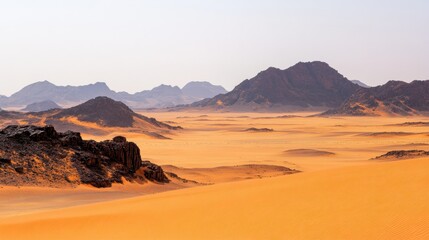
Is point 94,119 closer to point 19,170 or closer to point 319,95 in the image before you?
point 19,170

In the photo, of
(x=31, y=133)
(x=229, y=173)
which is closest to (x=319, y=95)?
(x=229, y=173)

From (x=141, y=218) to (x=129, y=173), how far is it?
40.5ft

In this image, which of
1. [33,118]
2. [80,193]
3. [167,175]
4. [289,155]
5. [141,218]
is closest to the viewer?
[141,218]

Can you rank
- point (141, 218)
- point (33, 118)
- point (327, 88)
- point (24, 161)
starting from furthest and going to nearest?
point (327, 88), point (33, 118), point (24, 161), point (141, 218)

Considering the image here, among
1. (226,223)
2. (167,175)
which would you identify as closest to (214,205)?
(226,223)

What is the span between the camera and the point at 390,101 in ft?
411

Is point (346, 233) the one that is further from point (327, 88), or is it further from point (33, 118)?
point (327, 88)

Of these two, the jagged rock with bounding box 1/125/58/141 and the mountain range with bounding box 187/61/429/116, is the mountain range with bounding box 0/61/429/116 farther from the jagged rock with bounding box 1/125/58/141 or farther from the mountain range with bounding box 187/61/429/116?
the jagged rock with bounding box 1/125/58/141

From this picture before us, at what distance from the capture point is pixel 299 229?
8.26 metres

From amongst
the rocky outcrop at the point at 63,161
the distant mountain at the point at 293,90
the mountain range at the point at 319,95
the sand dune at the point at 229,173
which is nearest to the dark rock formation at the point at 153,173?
the rocky outcrop at the point at 63,161

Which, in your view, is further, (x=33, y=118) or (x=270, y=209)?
(x=33, y=118)

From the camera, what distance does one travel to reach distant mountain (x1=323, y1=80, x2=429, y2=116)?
397ft

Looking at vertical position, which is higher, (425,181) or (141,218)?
(425,181)

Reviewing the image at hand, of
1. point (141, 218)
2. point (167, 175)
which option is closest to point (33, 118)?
point (167, 175)
